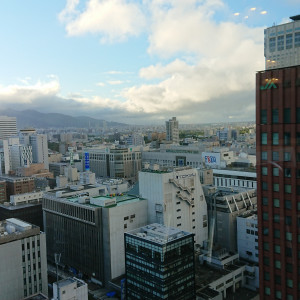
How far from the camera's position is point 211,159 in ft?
42.8

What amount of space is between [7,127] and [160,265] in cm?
2785

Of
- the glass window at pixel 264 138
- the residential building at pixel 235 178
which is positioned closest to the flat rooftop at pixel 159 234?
the glass window at pixel 264 138

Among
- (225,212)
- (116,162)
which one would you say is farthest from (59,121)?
(225,212)

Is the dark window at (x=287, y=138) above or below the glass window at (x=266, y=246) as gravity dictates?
above

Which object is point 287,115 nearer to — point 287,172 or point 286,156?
point 286,156

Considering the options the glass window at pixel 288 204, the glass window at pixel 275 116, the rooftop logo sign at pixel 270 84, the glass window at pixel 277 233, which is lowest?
the glass window at pixel 277 233

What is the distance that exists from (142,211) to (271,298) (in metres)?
4.39

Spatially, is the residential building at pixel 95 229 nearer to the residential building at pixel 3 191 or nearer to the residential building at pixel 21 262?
the residential building at pixel 21 262

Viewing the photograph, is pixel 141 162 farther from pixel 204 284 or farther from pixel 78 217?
pixel 204 284

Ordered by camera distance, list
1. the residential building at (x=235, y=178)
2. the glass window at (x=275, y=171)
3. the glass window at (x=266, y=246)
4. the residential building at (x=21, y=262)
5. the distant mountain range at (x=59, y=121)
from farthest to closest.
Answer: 1. the distant mountain range at (x=59, y=121)
2. the residential building at (x=235, y=178)
3. the residential building at (x=21, y=262)
4. the glass window at (x=266, y=246)
5. the glass window at (x=275, y=171)

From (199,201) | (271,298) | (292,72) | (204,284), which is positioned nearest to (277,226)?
(271,298)

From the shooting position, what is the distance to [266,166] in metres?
2.81

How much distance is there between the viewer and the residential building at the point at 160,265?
16.6 feet

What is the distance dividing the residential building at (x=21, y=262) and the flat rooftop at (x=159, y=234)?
1.71 metres
